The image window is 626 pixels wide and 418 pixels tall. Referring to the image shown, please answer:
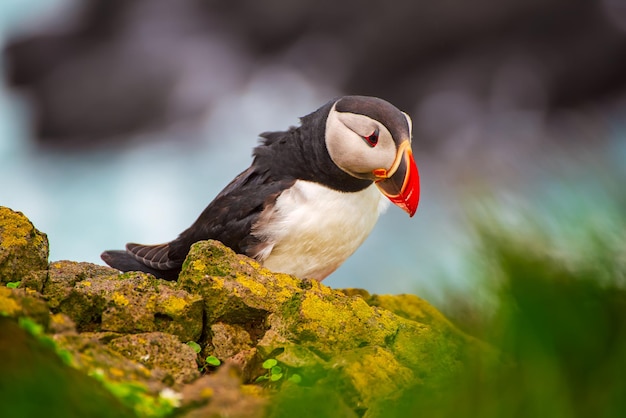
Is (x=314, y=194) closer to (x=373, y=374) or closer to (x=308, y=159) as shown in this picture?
(x=308, y=159)

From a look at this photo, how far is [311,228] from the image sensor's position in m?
4.75

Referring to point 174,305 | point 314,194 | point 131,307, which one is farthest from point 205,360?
point 314,194

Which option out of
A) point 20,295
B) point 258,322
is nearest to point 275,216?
point 258,322

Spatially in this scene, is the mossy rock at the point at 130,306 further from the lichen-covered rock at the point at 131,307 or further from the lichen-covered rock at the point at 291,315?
the lichen-covered rock at the point at 291,315

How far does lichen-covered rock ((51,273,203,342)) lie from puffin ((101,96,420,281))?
1378 millimetres

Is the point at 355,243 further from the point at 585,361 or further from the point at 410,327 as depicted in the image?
the point at 585,361

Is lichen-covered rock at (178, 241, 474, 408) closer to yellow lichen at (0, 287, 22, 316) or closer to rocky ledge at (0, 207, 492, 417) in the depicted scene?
rocky ledge at (0, 207, 492, 417)

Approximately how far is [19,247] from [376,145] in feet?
6.36

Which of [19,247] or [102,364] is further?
[19,247]

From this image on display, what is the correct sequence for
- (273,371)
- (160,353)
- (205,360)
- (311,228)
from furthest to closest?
(311,228), (205,360), (273,371), (160,353)

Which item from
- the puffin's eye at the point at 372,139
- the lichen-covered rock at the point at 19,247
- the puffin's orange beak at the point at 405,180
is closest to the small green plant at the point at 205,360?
the lichen-covered rock at the point at 19,247

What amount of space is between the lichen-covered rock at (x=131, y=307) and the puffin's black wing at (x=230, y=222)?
138 cm

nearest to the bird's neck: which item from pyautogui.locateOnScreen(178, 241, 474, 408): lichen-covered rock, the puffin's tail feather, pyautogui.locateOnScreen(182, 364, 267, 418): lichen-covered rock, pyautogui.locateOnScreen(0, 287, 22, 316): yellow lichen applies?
the puffin's tail feather

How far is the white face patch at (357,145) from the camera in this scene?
4535 mm
